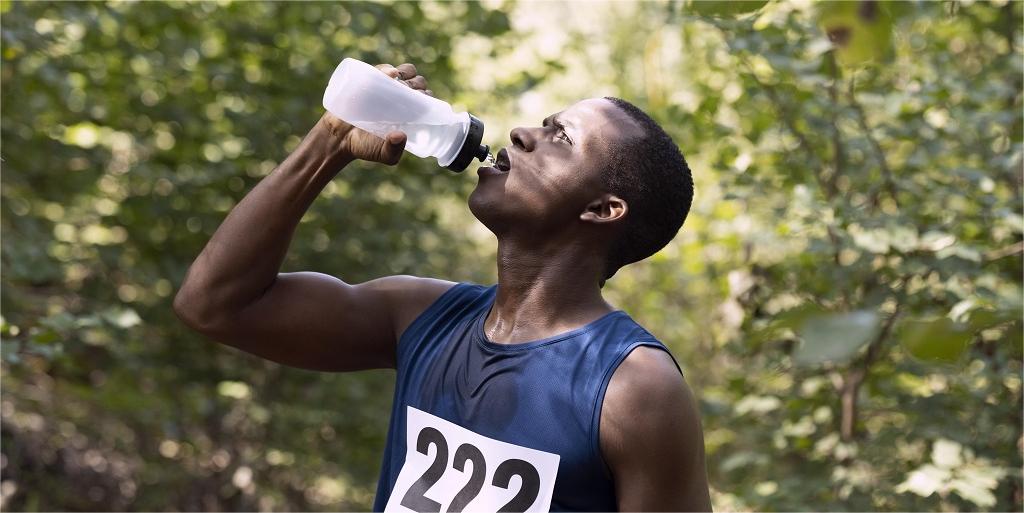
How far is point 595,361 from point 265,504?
134 inches

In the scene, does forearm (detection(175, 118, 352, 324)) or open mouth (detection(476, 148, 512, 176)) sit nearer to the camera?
open mouth (detection(476, 148, 512, 176))

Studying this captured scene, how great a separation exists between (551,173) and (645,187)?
17 cm

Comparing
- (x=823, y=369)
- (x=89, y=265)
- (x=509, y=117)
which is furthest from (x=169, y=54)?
(x=823, y=369)

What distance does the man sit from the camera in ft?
5.22

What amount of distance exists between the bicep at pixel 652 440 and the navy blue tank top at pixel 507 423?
29 mm

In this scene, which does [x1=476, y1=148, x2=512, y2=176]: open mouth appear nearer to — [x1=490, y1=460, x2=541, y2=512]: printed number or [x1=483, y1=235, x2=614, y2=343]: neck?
[x1=483, y1=235, x2=614, y2=343]: neck

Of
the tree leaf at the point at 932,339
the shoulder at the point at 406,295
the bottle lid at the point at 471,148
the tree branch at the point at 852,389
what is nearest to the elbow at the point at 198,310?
the shoulder at the point at 406,295

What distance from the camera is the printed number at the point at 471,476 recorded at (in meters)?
1.65

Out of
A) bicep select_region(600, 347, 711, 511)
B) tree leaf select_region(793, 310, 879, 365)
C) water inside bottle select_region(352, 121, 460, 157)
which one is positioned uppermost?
tree leaf select_region(793, 310, 879, 365)

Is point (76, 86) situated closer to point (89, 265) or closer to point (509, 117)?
point (89, 265)

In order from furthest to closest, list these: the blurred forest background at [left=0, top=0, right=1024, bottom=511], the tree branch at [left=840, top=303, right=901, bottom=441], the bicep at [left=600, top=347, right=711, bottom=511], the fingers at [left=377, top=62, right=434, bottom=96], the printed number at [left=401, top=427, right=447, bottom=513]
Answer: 1. the tree branch at [left=840, top=303, right=901, bottom=441]
2. the blurred forest background at [left=0, top=0, right=1024, bottom=511]
3. the fingers at [left=377, top=62, right=434, bottom=96]
4. the printed number at [left=401, top=427, right=447, bottom=513]
5. the bicep at [left=600, top=347, right=711, bottom=511]

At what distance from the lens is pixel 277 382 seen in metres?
4.29

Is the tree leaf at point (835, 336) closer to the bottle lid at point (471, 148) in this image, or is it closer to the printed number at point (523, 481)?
the printed number at point (523, 481)

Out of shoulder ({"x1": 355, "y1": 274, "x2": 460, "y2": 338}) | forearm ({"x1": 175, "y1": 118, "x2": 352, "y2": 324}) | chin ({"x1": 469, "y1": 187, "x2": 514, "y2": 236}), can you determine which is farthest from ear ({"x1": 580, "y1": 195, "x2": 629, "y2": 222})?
forearm ({"x1": 175, "y1": 118, "x2": 352, "y2": 324})
